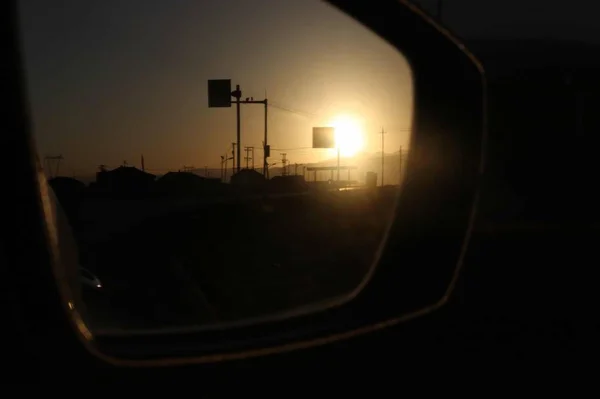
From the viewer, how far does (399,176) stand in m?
3.47

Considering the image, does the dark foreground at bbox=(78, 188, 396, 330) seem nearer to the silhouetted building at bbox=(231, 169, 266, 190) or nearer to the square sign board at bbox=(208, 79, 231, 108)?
the silhouetted building at bbox=(231, 169, 266, 190)

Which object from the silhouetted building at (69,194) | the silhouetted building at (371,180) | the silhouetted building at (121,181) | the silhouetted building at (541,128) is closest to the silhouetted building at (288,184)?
the silhouetted building at (121,181)

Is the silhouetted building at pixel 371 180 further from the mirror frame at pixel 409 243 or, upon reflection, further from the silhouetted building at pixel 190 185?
the silhouetted building at pixel 190 185

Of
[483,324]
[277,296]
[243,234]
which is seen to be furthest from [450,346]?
[243,234]

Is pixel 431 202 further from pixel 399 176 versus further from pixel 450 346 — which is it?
pixel 450 346

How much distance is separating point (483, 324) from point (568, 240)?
0.61 metres

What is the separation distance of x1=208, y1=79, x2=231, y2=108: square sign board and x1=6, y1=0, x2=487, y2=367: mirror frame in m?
1.40

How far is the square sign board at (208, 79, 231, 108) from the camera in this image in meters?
4.43

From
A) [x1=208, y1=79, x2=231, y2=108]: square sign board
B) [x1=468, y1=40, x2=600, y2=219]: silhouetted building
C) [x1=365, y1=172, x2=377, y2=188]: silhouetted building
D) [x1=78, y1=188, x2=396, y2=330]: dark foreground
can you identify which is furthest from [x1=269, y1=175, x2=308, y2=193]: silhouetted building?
[x1=468, y1=40, x2=600, y2=219]: silhouetted building

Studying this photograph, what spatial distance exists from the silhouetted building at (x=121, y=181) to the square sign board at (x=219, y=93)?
864mm

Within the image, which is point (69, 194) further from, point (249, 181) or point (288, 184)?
point (249, 181)

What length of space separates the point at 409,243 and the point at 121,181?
312 centimetres

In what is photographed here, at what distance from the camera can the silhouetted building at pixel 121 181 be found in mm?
5418

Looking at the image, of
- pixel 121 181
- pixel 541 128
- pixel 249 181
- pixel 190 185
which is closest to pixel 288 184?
pixel 190 185
